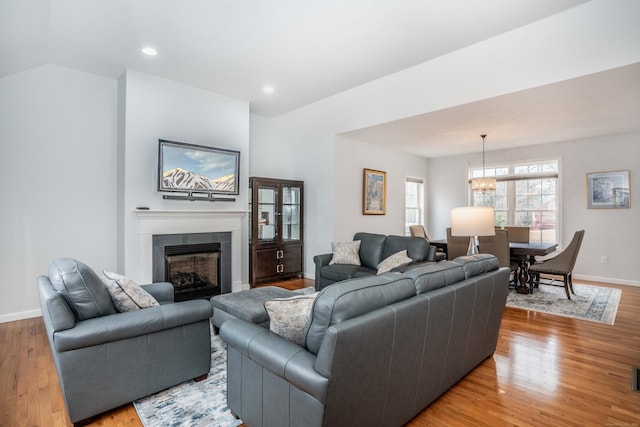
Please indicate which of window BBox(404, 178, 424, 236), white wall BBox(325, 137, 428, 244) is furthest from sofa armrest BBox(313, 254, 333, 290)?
window BBox(404, 178, 424, 236)

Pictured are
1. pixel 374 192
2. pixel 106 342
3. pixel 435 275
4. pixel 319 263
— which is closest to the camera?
pixel 106 342

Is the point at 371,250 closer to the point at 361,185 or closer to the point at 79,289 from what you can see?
the point at 361,185

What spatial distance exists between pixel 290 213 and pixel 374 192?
5.72ft

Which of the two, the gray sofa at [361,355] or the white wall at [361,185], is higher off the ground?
the white wall at [361,185]

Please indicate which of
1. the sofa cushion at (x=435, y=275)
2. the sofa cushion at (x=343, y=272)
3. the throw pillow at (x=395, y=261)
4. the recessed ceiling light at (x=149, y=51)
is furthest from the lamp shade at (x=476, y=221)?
the recessed ceiling light at (x=149, y=51)

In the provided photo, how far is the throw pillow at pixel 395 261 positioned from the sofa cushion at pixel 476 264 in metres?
1.56

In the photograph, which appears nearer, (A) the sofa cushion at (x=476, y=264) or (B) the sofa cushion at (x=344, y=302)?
(B) the sofa cushion at (x=344, y=302)

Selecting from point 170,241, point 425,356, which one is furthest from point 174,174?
point 425,356

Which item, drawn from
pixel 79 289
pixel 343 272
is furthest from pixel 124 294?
pixel 343 272

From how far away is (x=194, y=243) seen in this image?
4285 mm

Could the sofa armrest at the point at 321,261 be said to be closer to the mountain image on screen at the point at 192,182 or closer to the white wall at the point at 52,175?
the mountain image on screen at the point at 192,182

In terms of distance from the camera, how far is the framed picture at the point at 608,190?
5.54m

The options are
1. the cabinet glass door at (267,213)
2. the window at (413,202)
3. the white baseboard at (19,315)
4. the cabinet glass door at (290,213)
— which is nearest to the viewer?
the white baseboard at (19,315)

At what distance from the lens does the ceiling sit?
264 cm
